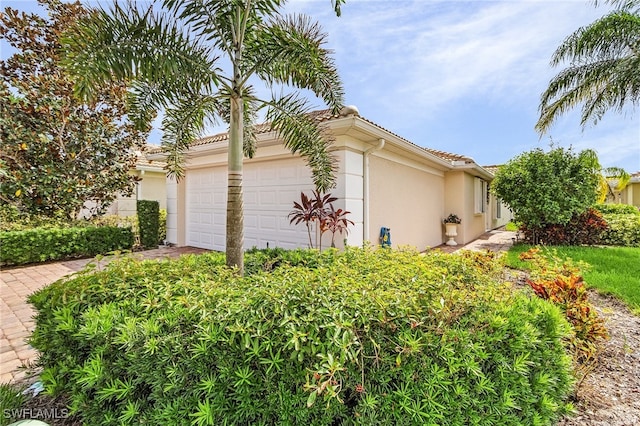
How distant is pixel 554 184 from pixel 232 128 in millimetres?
12109

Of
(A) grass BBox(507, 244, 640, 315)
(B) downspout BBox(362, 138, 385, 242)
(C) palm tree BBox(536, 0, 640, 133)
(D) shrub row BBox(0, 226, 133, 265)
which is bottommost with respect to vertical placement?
(A) grass BBox(507, 244, 640, 315)

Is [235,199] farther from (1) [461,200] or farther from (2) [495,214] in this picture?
(2) [495,214]

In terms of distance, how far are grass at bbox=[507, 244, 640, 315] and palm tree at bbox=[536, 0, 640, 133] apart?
262 inches

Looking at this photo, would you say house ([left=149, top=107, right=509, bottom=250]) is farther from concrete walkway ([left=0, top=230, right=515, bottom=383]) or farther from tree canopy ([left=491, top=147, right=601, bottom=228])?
tree canopy ([left=491, top=147, right=601, bottom=228])

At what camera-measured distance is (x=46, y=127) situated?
11234mm

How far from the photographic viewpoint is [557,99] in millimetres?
13898

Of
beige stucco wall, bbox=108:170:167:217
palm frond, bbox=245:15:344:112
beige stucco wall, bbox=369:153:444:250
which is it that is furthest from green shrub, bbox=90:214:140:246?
palm frond, bbox=245:15:344:112

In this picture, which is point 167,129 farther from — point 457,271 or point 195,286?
point 457,271

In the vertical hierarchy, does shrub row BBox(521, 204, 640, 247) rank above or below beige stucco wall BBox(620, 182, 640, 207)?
below

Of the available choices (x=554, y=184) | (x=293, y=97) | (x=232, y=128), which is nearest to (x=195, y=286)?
(x=232, y=128)

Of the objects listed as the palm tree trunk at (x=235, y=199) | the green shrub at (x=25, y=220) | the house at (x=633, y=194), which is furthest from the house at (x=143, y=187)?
the house at (x=633, y=194)

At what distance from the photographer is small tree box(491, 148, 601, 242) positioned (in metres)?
11.3

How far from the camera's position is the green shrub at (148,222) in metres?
12.0

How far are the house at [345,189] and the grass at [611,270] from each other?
3.19 metres
